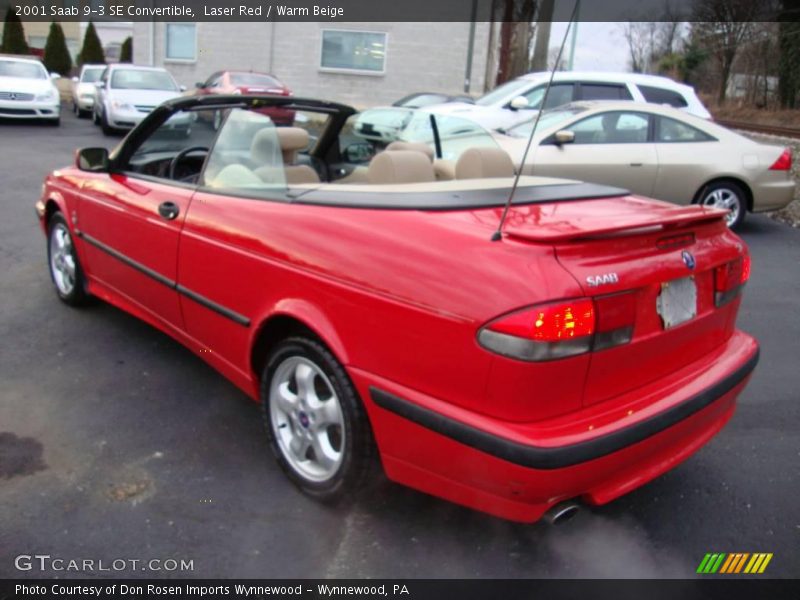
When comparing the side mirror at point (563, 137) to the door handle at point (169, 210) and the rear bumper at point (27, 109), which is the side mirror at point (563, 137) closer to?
the door handle at point (169, 210)

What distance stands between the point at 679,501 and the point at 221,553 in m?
1.80

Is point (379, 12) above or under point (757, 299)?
above

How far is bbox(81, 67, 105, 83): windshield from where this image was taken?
19.6 metres

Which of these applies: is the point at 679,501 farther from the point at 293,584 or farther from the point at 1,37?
the point at 1,37

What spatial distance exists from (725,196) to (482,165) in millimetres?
5718

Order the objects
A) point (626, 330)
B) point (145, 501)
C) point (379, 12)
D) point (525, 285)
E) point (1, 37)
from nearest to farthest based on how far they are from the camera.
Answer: point (525, 285), point (626, 330), point (145, 501), point (379, 12), point (1, 37)

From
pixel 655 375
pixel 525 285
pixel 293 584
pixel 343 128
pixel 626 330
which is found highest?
pixel 343 128

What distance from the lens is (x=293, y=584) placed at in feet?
7.79

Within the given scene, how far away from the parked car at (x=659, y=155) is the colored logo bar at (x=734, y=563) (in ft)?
18.0

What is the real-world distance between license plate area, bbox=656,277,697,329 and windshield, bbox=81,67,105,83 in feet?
66.5

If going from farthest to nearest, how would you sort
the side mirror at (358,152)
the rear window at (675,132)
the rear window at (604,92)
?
the rear window at (604,92) → the rear window at (675,132) → the side mirror at (358,152)

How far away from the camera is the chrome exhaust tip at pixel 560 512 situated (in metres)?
2.24

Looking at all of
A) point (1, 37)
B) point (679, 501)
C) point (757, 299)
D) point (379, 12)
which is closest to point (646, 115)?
point (757, 299)

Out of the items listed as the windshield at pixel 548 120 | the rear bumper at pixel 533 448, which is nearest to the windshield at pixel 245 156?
the rear bumper at pixel 533 448
